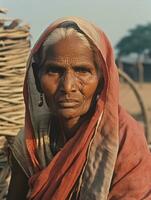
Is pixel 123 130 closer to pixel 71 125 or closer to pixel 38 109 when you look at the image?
pixel 71 125

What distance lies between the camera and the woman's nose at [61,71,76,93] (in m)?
2.12

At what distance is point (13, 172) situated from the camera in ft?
8.50

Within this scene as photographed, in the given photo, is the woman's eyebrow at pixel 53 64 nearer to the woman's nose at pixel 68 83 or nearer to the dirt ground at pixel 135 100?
the woman's nose at pixel 68 83

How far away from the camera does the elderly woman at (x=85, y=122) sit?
84.7 inches

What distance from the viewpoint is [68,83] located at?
2.12m

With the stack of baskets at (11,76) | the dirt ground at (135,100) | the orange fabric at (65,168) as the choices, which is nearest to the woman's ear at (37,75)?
the orange fabric at (65,168)

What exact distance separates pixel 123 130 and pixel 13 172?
62cm

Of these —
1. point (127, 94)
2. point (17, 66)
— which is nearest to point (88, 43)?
point (17, 66)

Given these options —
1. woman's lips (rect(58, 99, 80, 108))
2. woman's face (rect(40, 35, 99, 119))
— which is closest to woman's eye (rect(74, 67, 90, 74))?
woman's face (rect(40, 35, 99, 119))

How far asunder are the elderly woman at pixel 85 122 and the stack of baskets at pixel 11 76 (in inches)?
31.5

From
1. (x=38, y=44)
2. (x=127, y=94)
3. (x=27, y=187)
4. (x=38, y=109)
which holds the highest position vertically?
(x=38, y=44)

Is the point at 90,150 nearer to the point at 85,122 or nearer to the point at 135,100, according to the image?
the point at 85,122

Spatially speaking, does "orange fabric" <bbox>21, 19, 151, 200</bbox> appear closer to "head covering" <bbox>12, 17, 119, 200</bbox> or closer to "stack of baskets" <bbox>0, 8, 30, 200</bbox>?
"head covering" <bbox>12, 17, 119, 200</bbox>

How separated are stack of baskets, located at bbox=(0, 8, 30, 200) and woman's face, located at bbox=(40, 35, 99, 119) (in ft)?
3.20
